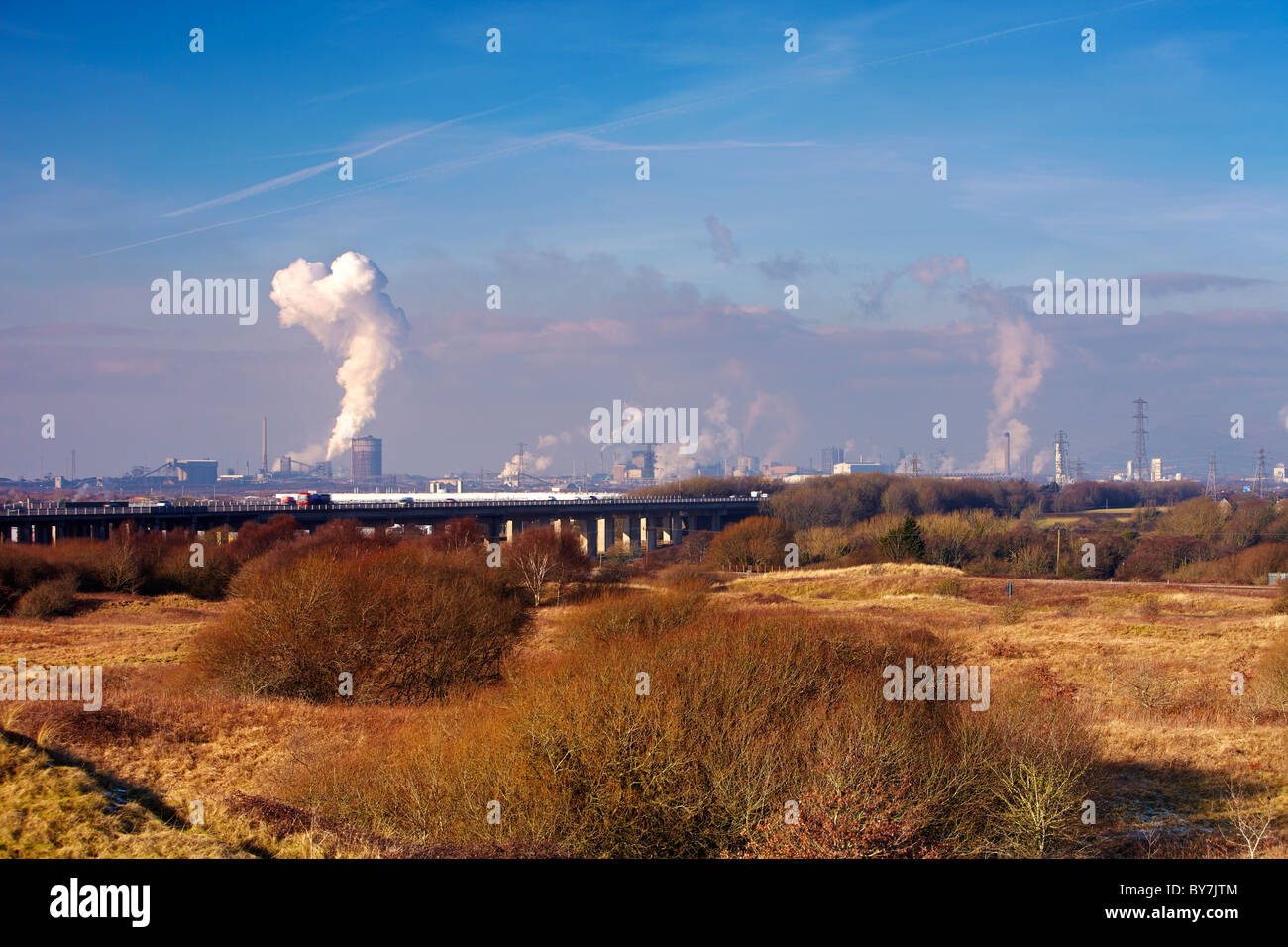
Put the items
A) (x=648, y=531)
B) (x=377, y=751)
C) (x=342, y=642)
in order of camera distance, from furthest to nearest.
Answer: (x=648, y=531), (x=342, y=642), (x=377, y=751)

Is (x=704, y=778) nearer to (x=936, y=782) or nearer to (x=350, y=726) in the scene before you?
(x=936, y=782)

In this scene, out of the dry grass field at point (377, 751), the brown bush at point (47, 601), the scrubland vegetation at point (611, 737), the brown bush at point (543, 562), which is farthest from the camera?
the brown bush at point (543, 562)

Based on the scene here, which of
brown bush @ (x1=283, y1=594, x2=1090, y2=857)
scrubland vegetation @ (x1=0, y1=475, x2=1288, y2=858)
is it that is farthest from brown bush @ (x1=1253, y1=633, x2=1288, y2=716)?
brown bush @ (x1=283, y1=594, x2=1090, y2=857)

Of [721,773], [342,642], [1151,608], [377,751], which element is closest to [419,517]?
[1151,608]

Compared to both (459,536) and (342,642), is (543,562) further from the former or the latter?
(342,642)

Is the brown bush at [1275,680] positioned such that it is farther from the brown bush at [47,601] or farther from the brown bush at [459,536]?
the brown bush at [47,601]

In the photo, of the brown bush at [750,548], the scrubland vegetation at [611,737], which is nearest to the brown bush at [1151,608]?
the scrubland vegetation at [611,737]
